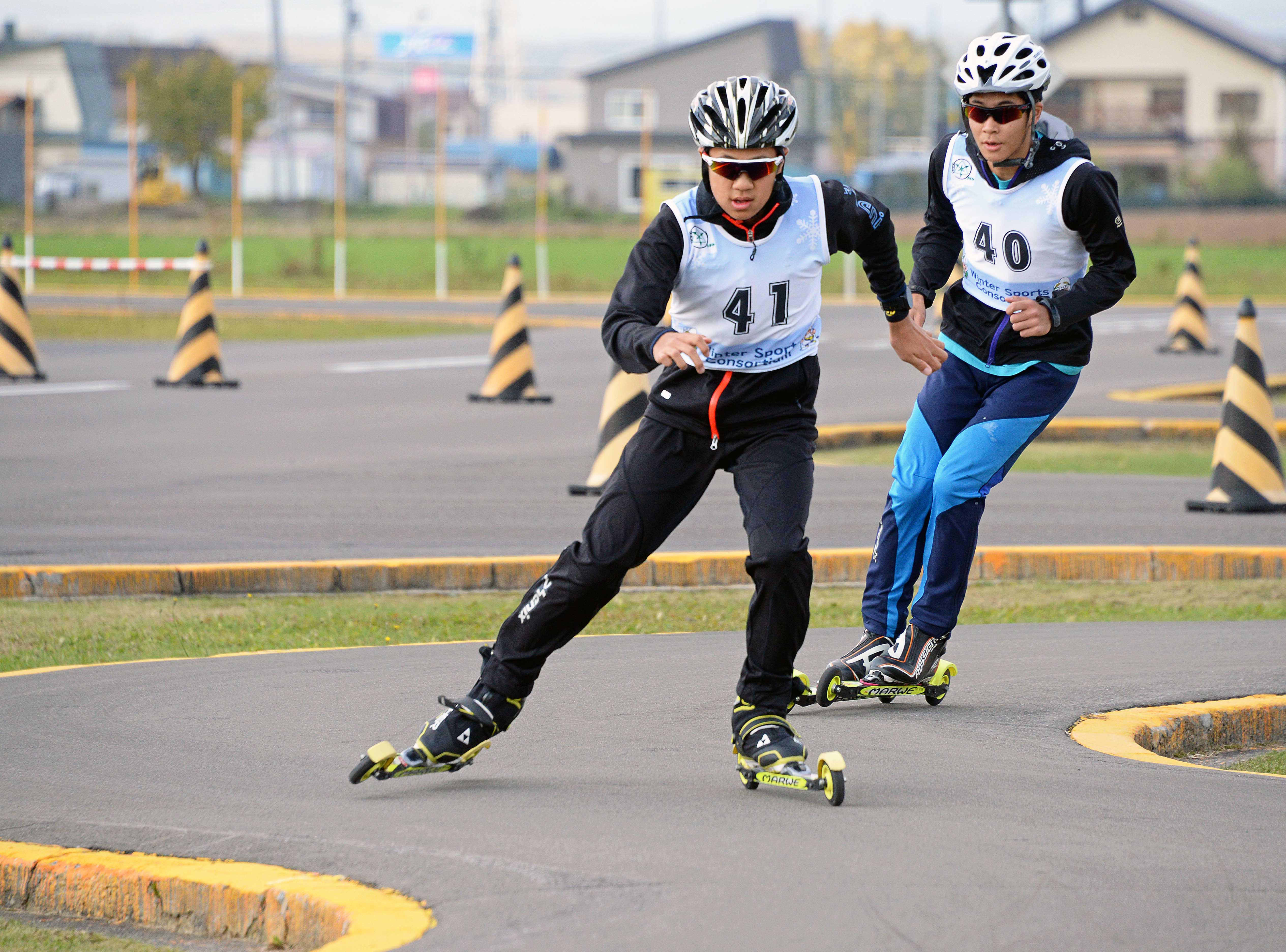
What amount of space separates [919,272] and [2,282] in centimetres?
1390

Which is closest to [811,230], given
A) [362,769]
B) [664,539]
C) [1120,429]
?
[664,539]

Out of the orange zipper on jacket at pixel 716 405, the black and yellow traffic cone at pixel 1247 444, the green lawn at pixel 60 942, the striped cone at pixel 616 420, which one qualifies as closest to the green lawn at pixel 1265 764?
the orange zipper on jacket at pixel 716 405

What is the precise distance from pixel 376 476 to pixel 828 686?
252 inches

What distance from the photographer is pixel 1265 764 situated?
5785 millimetres

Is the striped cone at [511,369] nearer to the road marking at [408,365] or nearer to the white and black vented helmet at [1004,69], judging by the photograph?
the road marking at [408,365]

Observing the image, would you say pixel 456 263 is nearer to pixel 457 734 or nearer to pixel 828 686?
pixel 828 686

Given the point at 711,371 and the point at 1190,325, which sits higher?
the point at 711,371

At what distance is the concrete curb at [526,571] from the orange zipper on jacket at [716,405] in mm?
3524

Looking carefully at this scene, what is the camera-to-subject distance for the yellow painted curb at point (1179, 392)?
58.3ft

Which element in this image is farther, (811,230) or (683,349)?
(811,230)

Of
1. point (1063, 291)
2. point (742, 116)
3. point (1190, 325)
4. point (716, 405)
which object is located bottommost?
point (1190, 325)

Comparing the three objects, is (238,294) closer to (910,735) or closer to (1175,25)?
(910,735)

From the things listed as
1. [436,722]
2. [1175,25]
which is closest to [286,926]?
[436,722]

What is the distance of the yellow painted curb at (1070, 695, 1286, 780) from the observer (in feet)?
18.7
